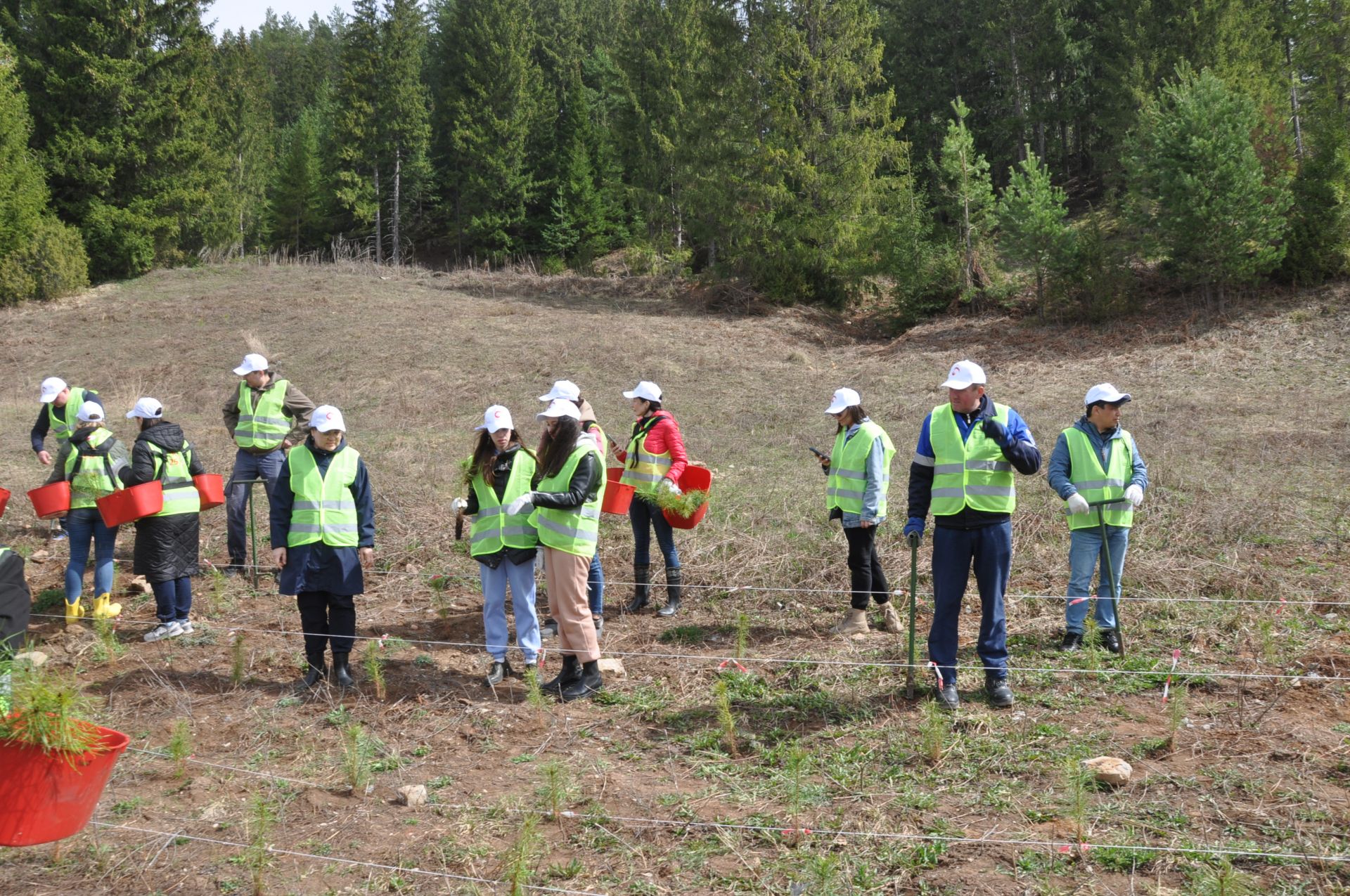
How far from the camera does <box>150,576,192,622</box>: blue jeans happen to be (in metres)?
7.24

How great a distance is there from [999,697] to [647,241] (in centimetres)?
3557

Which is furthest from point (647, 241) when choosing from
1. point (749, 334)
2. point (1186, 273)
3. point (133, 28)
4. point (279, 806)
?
point (279, 806)

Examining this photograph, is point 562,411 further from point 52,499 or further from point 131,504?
point 52,499

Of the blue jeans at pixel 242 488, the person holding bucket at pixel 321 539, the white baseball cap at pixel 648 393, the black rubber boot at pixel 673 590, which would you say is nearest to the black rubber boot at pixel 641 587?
the black rubber boot at pixel 673 590

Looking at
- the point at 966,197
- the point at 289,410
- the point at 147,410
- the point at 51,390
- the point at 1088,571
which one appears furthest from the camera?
the point at 966,197

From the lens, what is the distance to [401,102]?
4369 centimetres

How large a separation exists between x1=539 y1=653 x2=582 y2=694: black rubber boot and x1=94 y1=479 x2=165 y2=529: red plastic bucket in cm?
321

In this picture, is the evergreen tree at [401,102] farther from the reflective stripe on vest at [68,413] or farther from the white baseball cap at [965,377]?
the white baseball cap at [965,377]

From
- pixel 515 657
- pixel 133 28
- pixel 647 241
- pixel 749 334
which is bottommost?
pixel 515 657

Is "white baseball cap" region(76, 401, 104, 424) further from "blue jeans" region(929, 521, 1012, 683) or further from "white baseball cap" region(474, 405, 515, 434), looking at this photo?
"blue jeans" region(929, 521, 1012, 683)

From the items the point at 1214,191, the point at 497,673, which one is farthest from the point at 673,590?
the point at 1214,191

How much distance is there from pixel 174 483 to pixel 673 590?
3.85 metres

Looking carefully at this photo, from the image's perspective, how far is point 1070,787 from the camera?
4.54 metres

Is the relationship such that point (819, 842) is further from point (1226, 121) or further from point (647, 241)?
point (647, 241)
